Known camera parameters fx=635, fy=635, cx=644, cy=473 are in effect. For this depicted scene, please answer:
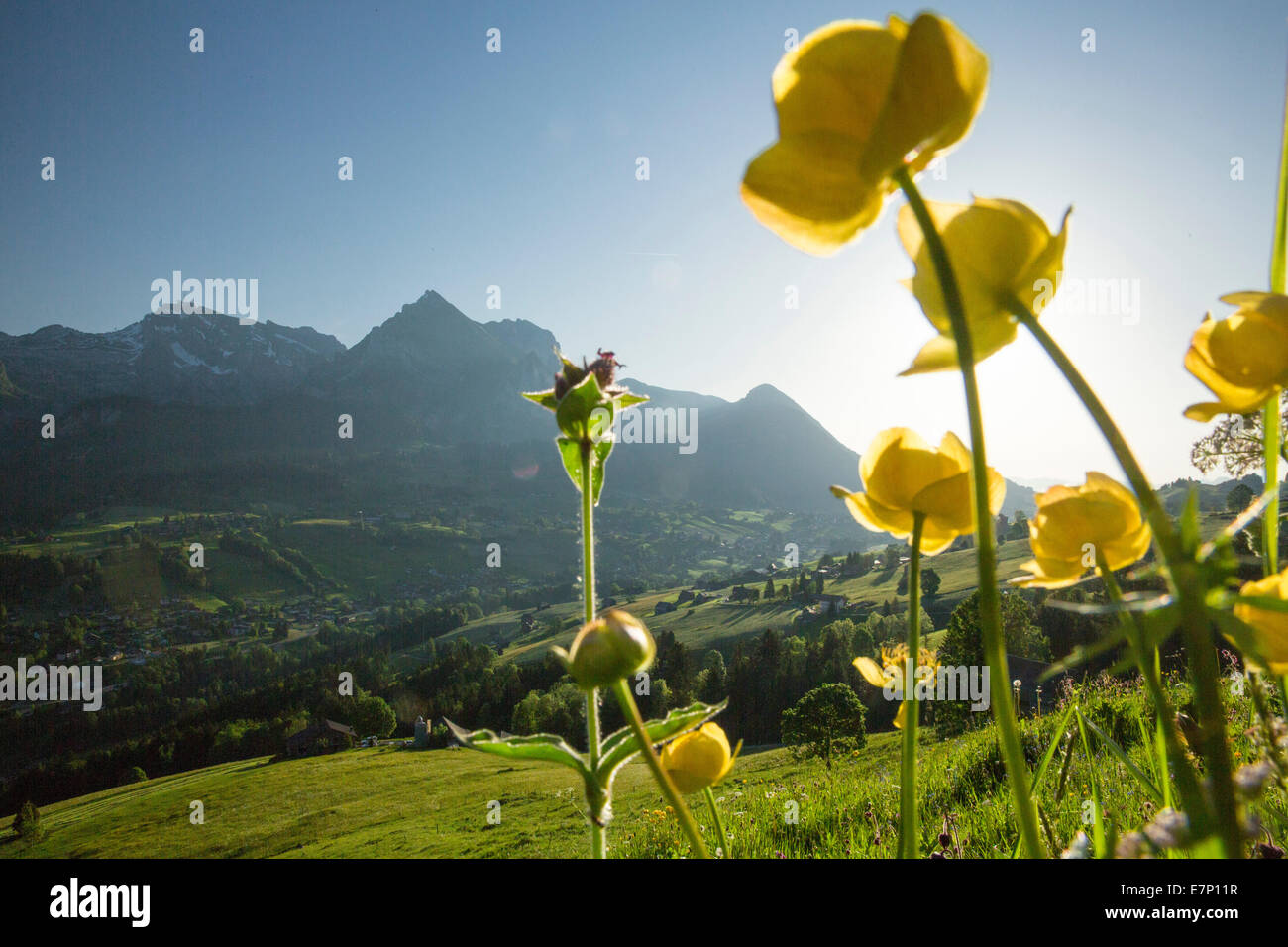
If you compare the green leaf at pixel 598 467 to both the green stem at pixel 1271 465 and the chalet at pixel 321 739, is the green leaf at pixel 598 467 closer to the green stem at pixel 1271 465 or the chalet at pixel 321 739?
the green stem at pixel 1271 465

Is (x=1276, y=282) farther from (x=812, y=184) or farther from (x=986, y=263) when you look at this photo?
(x=812, y=184)

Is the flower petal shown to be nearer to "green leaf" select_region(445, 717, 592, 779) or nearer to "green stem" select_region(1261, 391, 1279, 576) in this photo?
"green stem" select_region(1261, 391, 1279, 576)

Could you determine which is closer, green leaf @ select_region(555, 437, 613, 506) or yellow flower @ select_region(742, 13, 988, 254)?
yellow flower @ select_region(742, 13, 988, 254)

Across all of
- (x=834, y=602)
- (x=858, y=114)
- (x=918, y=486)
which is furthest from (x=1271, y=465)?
(x=834, y=602)

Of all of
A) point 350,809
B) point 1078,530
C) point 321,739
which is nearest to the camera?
point 1078,530

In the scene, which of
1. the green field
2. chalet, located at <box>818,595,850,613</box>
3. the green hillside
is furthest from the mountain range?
the green field

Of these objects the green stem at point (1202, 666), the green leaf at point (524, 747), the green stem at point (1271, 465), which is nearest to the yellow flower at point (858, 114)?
the green stem at point (1202, 666)
